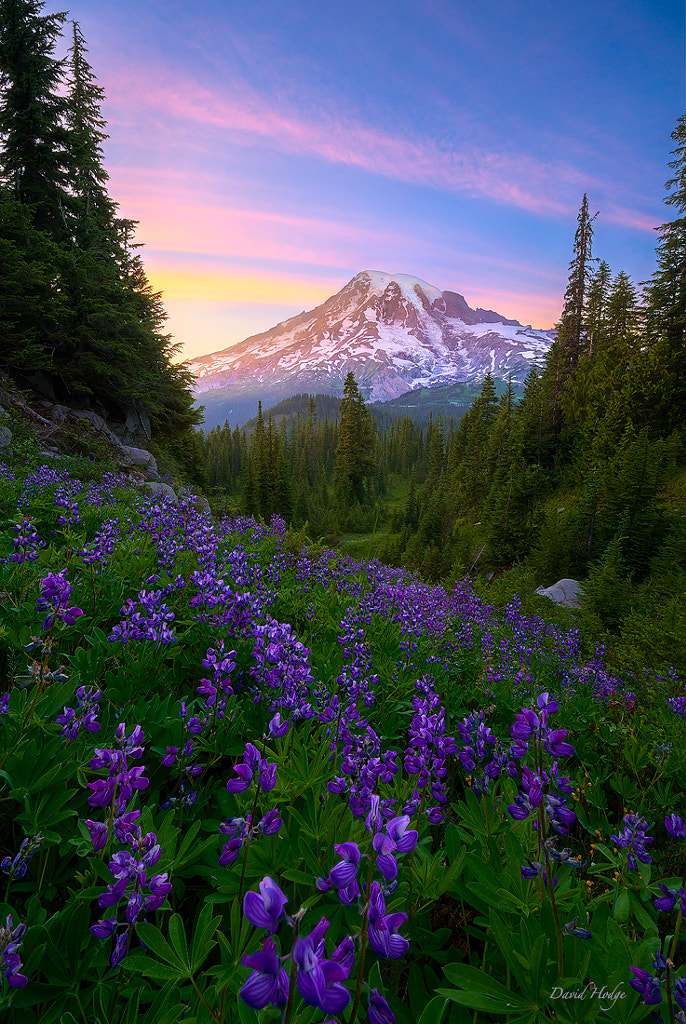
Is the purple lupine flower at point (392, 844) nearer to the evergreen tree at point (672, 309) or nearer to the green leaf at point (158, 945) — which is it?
the green leaf at point (158, 945)

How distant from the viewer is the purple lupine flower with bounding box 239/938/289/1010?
30.2 inches

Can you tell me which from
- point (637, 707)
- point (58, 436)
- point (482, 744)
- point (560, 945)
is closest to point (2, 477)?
point (58, 436)

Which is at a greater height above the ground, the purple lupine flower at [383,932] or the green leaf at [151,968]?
the purple lupine flower at [383,932]

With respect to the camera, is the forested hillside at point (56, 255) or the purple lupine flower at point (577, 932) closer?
the purple lupine flower at point (577, 932)

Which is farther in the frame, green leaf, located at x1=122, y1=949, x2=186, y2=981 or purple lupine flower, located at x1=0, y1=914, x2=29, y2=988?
green leaf, located at x1=122, y1=949, x2=186, y2=981

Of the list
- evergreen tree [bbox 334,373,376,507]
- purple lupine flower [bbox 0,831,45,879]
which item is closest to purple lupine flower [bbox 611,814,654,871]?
purple lupine flower [bbox 0,831,45,879]

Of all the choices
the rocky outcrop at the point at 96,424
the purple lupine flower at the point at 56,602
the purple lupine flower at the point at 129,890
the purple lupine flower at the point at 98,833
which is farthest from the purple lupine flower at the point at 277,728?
the rocky outcrop at the point at 96,424

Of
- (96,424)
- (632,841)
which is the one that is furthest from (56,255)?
(632,841)

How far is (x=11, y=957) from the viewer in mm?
1104

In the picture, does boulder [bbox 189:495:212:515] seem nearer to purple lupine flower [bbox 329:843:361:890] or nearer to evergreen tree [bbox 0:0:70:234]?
purple lupine flower [bbox 329:843:361:890]

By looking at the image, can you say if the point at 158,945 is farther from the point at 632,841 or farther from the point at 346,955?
the point at 632,841

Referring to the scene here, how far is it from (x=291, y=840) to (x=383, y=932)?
38.4 inches

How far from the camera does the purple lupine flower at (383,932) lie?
3.21ft

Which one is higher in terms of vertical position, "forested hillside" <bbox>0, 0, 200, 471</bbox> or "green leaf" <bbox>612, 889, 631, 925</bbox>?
"forested hillside" <bbox>0, 0, 200, 471</bbox>
